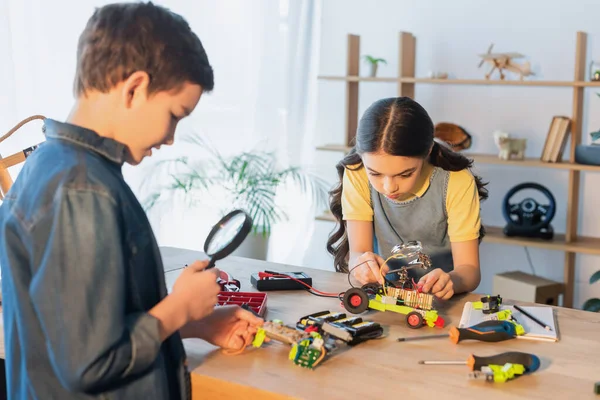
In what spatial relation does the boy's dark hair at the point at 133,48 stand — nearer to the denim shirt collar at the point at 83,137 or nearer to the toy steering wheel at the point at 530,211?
the denim shirt collar at the point at 83,137

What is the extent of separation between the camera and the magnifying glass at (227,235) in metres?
1.33

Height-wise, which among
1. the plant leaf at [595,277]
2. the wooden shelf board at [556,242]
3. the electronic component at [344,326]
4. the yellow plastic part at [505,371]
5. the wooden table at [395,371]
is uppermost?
the electronic component at [344,326]

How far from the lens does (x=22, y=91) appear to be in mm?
2812

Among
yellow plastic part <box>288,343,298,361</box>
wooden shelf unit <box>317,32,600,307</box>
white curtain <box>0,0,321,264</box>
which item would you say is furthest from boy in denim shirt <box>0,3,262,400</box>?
wooden shelf unit <box>317,32,600,307</box>

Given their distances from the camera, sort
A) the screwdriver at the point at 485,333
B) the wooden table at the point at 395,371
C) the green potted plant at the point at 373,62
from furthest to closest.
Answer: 1. the green potted plant at the point at 373,62
2. the screwdriver at the point at 485,333
3. the wooden table at the point at 395,371

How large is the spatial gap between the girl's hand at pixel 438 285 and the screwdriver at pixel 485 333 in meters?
0.20

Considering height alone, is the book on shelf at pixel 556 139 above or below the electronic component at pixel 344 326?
above

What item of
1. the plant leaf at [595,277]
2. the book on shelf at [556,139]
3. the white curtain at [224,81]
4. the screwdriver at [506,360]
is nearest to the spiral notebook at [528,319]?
the screwdriver at [506,360]

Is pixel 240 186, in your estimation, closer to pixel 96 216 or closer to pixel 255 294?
pixel 255 294

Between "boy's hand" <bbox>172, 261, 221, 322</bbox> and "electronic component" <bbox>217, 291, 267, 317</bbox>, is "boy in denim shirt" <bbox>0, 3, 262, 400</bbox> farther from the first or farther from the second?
"electronic component" <bbox>217, 291, 267, 317</bbox>

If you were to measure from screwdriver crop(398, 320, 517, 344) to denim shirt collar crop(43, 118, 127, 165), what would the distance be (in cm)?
71

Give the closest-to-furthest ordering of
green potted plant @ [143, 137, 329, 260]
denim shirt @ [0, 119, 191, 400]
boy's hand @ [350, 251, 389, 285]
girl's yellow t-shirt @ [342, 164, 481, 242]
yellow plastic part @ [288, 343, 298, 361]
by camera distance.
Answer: denim shirt @ [0, 119, 191, 400], yellow plastic part @ [288, 343, 298, 361], boy's hand @ [350, 251, 389, 285], girl's yellow t-shirt @ [342, 164, 481, 242], green potted plant @ [143, 137, 329, 260]

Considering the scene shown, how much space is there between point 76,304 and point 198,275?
259mm

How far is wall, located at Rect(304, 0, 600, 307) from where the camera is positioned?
381cm
